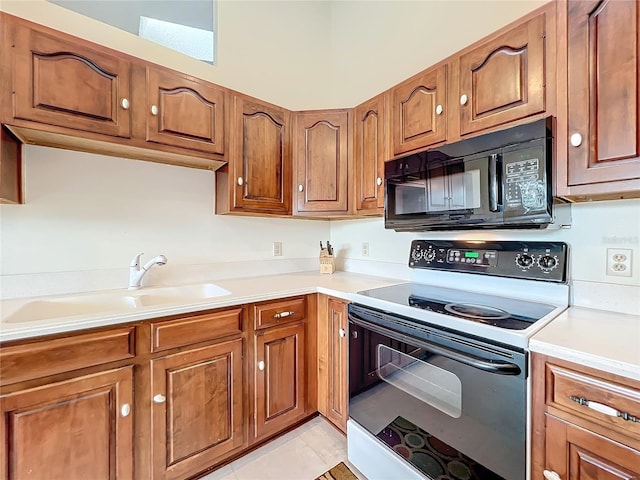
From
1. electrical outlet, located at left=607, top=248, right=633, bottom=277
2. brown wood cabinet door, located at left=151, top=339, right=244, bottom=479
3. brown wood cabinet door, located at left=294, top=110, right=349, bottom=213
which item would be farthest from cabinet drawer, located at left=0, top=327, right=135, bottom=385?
electrical outlet, located at left=607, top=248, right=633, bottom=277

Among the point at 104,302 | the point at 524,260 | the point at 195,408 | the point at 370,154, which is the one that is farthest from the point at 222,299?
the point at 524,260

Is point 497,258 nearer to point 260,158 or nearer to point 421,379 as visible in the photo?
point 421,379

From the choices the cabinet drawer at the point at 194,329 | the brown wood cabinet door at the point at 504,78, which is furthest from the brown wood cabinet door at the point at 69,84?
the brown wood cabinet door at the point at 504,78

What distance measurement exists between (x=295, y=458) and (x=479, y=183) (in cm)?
173

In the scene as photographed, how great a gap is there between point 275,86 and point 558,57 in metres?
1.89

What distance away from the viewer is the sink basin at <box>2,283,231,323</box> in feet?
4.09

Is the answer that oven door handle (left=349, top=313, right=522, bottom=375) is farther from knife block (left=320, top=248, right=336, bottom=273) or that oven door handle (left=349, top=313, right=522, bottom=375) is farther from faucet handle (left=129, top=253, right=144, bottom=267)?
faucet handle (left=129, top=253, right=144, bottom=267)

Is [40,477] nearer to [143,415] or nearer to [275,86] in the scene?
[143,415]

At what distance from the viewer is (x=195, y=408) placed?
4.46 ft

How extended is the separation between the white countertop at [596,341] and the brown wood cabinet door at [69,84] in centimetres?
194

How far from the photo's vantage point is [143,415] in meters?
1.22

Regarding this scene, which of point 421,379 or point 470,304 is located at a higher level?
point 470,304

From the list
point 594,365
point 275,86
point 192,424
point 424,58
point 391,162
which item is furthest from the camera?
point 275,86

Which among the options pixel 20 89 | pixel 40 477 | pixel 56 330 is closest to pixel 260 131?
pixel 20 89
